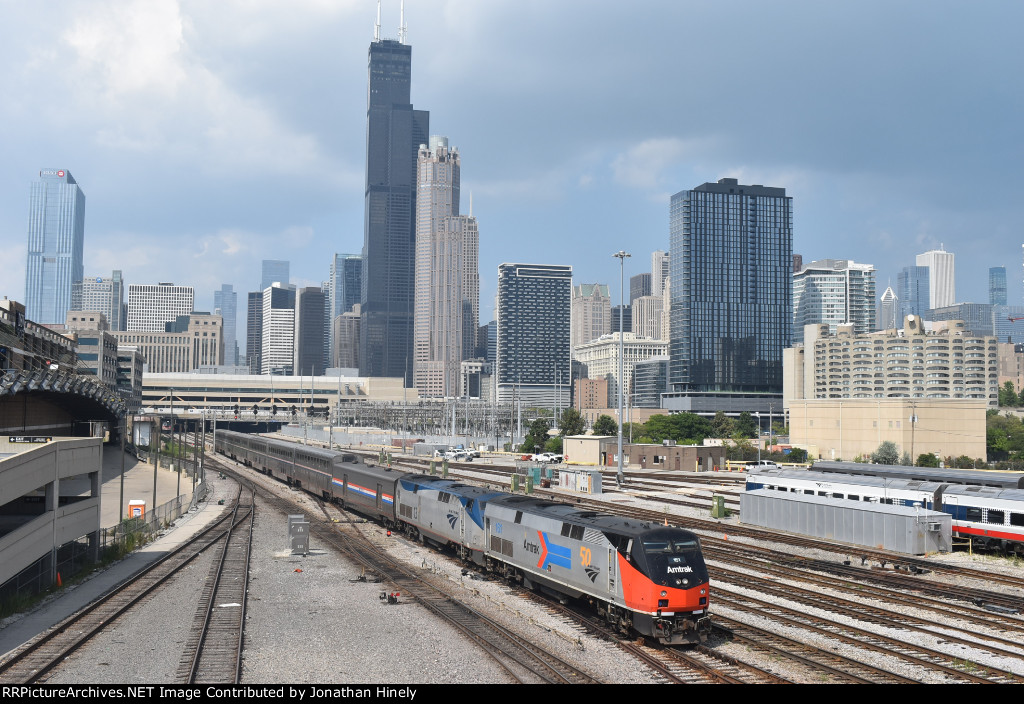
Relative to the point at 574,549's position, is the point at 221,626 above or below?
below

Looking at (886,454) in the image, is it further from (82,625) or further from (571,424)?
(82,625)

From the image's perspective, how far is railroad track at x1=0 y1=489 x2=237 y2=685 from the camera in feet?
65.0

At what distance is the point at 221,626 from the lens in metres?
24.2

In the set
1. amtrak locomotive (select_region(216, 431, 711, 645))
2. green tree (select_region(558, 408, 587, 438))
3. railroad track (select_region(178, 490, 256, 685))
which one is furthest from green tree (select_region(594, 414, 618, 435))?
railroad track (select_region(178, 490, 256, 685))

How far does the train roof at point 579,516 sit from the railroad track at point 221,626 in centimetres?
965

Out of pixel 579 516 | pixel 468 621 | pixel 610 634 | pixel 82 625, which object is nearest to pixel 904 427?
pixel 579 516

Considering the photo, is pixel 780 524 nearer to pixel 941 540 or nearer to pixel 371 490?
pixel 941 540

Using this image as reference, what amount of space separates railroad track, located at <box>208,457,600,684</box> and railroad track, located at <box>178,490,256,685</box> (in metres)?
4.97

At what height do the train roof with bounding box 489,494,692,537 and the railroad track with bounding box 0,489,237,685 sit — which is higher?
the train roof with bounding box 489,494,692,537

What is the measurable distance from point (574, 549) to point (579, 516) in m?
1.42

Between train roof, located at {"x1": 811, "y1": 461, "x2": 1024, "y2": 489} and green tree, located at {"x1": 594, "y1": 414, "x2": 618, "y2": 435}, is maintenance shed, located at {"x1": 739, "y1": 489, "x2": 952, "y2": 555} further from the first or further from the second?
green tree, located at {"x1": 594, "y1": 414, "x2": 618, "y2": 435}

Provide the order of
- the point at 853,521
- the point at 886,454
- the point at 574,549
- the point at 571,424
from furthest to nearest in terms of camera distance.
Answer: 1. the point at 571,424
2. the point at 886,454
3. the point at 853,521
4. the point at 574,549
